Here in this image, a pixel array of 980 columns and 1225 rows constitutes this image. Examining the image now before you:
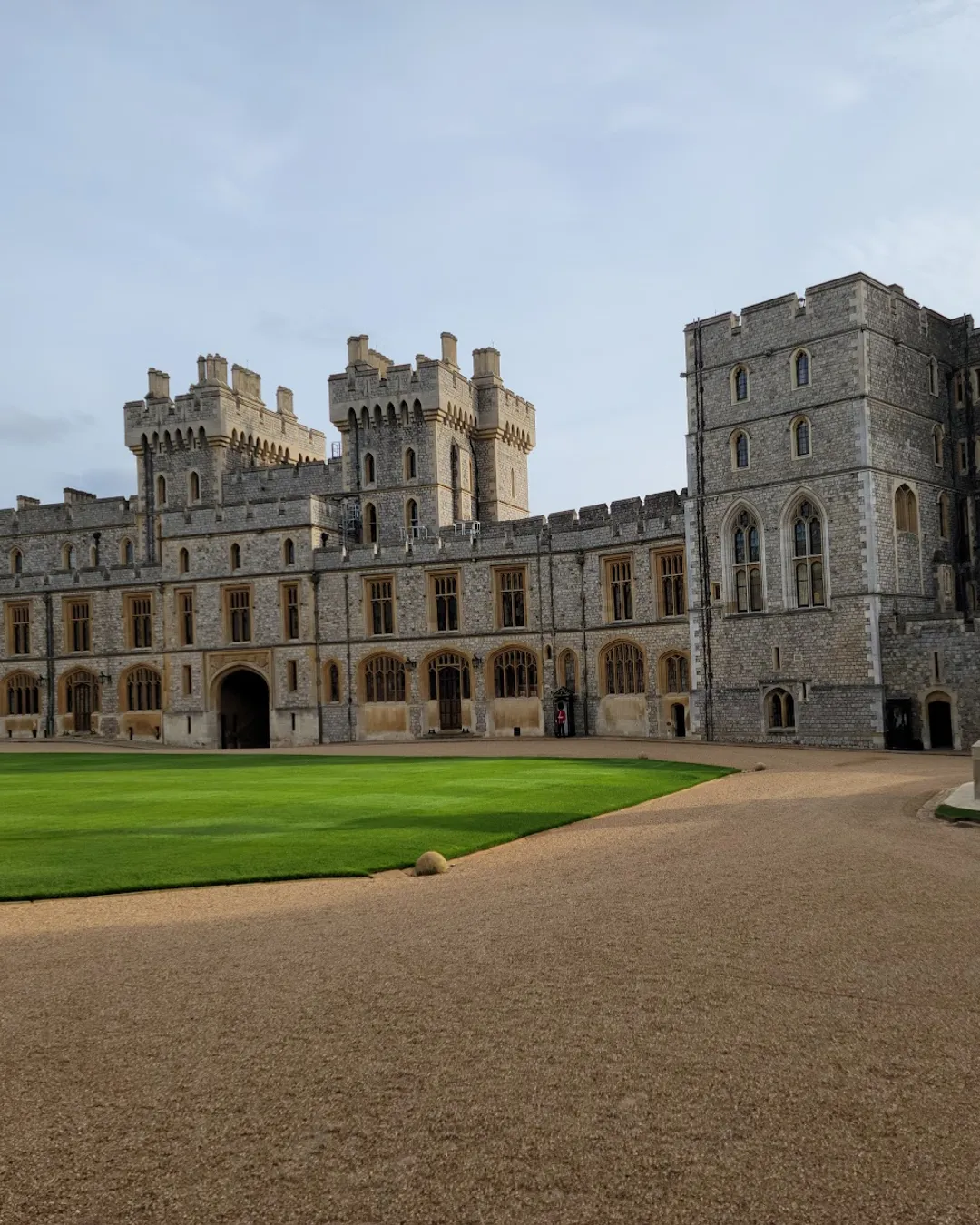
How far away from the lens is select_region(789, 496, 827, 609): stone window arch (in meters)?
30.7

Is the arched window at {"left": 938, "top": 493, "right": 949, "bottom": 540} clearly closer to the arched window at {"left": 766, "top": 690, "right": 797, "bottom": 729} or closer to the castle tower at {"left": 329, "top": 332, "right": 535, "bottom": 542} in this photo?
the arched window at {"left": 766, "top": 690, "right": 797, "bottom": 729}

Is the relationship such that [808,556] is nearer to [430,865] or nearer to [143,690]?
[430,865]

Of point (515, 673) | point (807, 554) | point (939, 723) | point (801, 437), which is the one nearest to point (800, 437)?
point (801, 437)

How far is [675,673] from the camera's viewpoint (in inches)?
1426

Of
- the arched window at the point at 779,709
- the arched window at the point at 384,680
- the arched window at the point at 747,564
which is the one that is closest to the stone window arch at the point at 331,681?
the arched window at the point at 384,680

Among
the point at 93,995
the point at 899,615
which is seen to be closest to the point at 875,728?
the point at 899,615

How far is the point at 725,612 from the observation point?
32.8m

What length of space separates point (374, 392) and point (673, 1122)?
4344 cm

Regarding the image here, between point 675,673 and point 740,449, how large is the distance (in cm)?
770

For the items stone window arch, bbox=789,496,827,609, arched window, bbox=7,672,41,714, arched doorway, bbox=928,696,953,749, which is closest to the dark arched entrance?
arched window, bbox=7,672,41,714

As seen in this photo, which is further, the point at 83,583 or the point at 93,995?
the point at 83,583

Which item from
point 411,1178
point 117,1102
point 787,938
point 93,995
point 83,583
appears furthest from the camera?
point 83,583

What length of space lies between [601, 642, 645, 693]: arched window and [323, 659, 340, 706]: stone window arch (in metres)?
10.1

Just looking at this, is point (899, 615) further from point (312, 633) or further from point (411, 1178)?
point (411, 1178)
